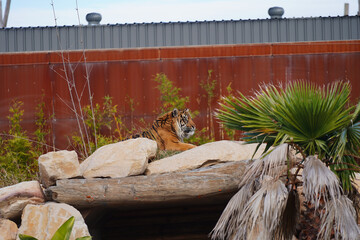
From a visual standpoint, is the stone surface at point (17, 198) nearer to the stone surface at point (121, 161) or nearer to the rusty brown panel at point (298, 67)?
the stone surface at point (121, 161)

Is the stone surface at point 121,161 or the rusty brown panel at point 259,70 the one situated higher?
the rusty brown panel at point 259,70

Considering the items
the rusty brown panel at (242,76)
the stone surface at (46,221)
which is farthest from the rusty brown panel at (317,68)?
the stone surface at (46,221)

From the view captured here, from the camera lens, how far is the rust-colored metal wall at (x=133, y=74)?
13555 mm

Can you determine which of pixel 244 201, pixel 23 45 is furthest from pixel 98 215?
pixel 23 45

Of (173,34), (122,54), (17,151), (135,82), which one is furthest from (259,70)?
(17,151)

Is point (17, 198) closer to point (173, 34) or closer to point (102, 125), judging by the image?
point (102, 125)

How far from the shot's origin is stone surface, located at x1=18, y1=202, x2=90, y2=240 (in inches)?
356

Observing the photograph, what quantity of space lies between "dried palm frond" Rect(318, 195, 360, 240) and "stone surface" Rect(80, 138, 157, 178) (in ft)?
10.1

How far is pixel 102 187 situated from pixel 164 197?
0.92m

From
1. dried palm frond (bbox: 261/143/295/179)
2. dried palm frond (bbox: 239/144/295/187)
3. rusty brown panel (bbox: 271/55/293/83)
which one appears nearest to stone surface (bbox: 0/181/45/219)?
dried palm frond (bbox: 239/144/295/187)

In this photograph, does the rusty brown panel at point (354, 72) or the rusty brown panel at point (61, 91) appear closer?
the rusty brown panel at point (61, 91)

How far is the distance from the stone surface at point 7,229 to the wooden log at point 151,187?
692 mm

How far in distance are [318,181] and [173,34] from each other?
31.0ft

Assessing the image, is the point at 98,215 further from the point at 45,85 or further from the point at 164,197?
the point at 45,85
